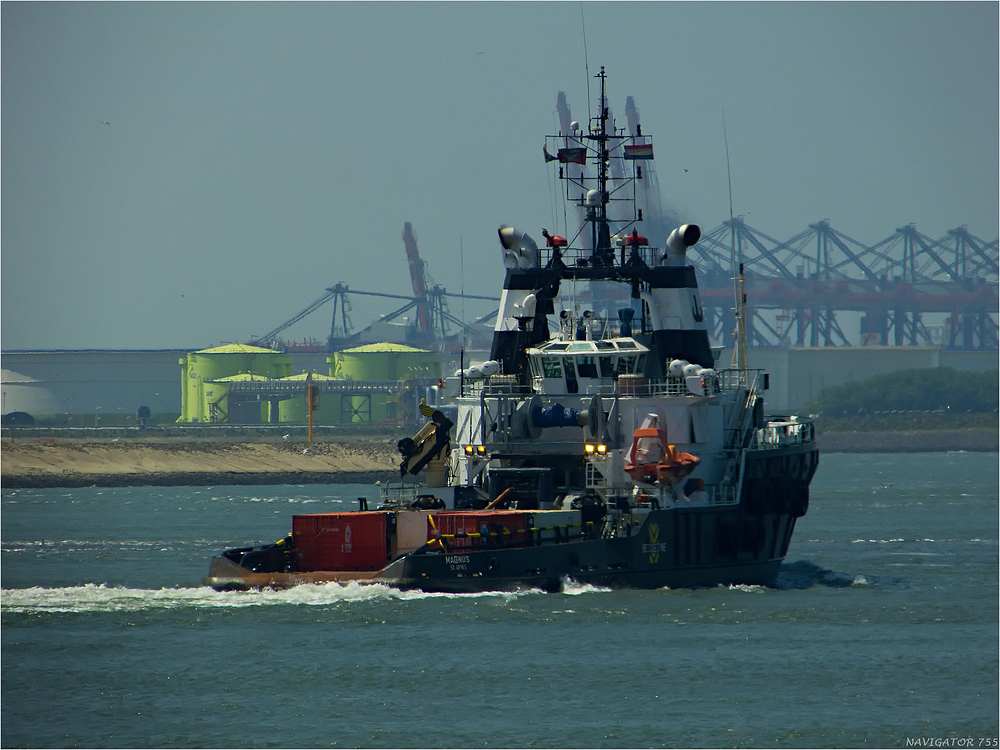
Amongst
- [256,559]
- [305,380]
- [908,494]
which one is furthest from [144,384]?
[256,559]

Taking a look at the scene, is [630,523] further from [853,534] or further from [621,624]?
[853,534]

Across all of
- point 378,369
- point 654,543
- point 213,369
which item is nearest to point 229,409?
point 213,369

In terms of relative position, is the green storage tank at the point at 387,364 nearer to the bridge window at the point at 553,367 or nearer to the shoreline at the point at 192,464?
the shoreline at the point at 192,464

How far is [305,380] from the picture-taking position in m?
164

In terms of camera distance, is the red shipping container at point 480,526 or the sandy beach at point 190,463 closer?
the red shipping container at point 480,526

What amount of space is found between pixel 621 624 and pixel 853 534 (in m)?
22.6

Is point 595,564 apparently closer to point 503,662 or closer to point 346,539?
point 346,539

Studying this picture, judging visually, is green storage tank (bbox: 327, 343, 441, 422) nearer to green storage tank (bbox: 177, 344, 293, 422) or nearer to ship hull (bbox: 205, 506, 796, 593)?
green storage tank (bbox: 177, 344, 293, 422)

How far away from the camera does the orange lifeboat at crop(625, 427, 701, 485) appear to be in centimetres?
3478

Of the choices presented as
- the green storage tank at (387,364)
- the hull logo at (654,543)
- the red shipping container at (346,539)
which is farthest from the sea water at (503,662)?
the green storage tank at (387,364)

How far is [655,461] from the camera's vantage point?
34.9 meters

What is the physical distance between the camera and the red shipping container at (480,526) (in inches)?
1312

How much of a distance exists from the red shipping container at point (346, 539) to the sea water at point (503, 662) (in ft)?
3.92

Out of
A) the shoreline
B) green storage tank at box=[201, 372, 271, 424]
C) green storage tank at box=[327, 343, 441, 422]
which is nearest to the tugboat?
the shoreline
